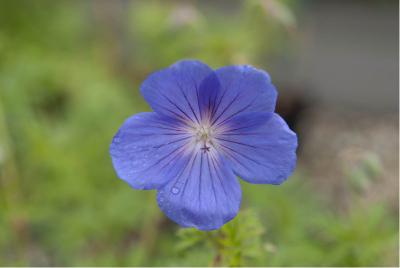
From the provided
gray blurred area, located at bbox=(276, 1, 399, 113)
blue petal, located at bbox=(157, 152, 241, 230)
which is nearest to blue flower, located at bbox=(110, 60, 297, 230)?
blue petal, located at bbox=(157, 152, 241, 230)

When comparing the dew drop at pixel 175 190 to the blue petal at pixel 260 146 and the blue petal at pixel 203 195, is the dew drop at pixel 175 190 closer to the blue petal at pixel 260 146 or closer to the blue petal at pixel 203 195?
the blue petal at pixel 203 195

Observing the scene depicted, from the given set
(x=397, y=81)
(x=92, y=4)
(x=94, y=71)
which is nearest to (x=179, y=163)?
(x=94, y=71)

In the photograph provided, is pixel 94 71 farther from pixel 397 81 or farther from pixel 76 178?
pixel 397 81

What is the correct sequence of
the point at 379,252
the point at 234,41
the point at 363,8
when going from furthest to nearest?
the point at 363,8
the point at 234,41
the point at 379,252

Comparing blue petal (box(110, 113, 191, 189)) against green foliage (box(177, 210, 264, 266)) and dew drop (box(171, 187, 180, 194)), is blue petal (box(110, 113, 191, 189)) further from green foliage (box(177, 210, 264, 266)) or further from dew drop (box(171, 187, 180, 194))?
green foliage (box(177, 210, 264, 266))

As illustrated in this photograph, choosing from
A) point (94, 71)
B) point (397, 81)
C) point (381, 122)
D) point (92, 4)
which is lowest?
point (94, 71)

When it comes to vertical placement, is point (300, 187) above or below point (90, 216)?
above
